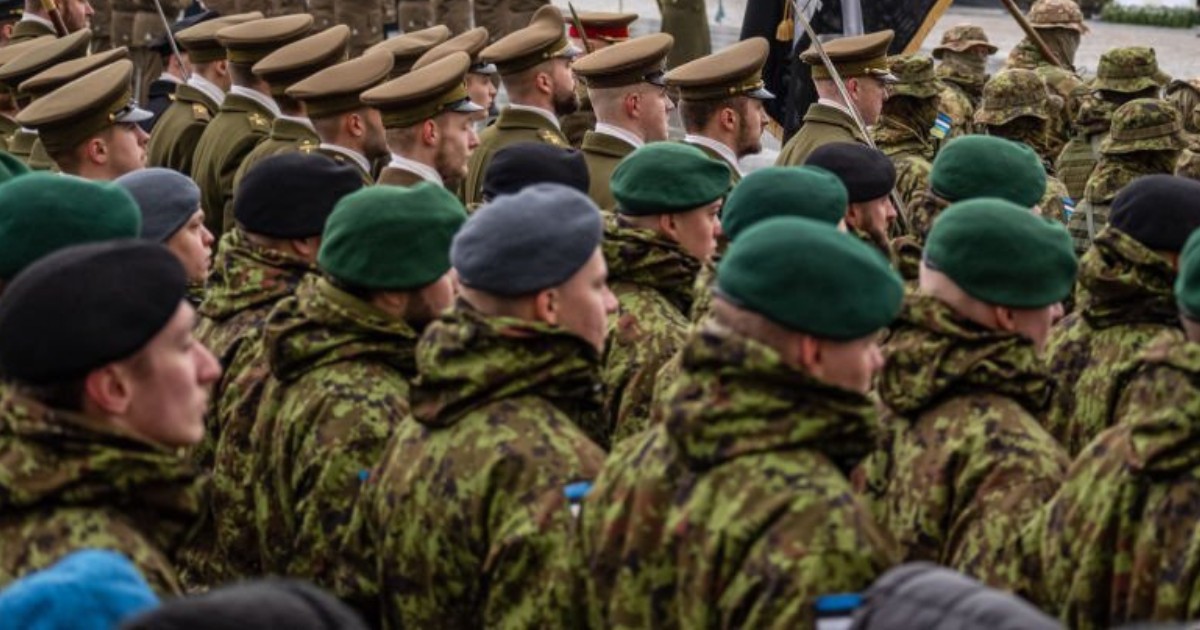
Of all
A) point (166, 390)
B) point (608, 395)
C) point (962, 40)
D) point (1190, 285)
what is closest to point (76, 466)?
point (166, 390)

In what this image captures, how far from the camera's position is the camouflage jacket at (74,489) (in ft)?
12.4

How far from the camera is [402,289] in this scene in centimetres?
517

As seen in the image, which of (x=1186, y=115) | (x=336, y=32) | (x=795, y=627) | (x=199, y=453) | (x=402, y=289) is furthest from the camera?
(x=1186, y=115)

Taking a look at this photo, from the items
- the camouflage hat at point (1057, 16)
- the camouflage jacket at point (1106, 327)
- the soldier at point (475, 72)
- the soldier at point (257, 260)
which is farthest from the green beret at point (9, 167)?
the camouflage hat at point (1057, 16)

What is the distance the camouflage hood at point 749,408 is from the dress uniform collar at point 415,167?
4.28m

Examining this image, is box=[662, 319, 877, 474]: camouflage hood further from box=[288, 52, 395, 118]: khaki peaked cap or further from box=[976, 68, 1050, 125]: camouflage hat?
box=[976, 68, 1050, 125]: camouflage hat

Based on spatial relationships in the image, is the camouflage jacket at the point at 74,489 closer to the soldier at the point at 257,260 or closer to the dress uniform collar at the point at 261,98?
the soldier at the point at 257,260

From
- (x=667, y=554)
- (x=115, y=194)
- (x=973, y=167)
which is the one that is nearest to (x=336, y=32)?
(x=973, y=167)

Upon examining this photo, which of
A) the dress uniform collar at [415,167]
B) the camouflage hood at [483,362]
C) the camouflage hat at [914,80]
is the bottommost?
the camouflage hat at [914,80]

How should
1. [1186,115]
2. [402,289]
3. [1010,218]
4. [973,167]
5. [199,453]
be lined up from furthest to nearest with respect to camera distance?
1. [1186,115]
2. [973,167]
3. [199,453]
4. [402,289]
5. [1010,218]

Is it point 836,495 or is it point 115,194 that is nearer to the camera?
point 836,495

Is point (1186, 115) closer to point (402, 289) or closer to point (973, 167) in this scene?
point (973, 167)

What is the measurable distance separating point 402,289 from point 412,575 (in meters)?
0.90

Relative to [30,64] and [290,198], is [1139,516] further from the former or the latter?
[30,64]
